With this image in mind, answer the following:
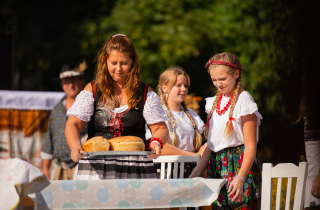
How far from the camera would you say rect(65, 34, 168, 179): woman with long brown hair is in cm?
228

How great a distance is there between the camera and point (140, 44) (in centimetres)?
801

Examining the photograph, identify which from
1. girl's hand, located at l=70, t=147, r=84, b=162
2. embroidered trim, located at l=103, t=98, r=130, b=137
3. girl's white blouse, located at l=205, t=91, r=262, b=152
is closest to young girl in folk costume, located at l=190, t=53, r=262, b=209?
girl's white blouse, located at l=205, t=91, r=262, b=152

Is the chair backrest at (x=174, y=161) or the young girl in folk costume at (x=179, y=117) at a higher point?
the young girl in folk costume at (x=179, y=117)

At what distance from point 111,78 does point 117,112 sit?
249mm

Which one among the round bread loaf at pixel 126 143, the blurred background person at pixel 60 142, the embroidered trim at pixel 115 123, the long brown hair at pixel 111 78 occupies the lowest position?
the blurred background person at pixel 60 142

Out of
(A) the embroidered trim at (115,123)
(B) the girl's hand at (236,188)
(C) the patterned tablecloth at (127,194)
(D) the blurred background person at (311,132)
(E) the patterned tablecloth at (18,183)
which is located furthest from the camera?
(D) the blurred background person at (311,132)

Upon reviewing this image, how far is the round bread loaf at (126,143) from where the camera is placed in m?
2.15

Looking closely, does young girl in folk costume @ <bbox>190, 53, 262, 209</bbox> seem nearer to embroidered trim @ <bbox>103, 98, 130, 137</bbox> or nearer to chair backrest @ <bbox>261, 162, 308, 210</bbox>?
chair backrest @ <bbox>261, 162, 308, 210</bbox>

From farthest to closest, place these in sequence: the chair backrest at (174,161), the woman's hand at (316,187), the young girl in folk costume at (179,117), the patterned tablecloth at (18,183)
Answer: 1. the young girl in folk costume at (179,117)
2. the chair backrest at (174,161)
3. the woman's hand at (316,187)
4. the patterned tablecloth at (18,183)

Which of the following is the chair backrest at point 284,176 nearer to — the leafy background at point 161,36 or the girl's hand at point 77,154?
the girl's hand at point 77,154

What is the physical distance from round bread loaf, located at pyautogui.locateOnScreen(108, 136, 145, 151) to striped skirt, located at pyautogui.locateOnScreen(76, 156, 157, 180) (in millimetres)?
129

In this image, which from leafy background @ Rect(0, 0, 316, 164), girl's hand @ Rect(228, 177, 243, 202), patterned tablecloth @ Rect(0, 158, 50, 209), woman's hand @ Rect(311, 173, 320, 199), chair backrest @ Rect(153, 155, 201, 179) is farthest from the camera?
leafy background @ Rect(0, 0, 316, 164)

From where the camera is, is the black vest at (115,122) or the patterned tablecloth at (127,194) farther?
the black vest at (115,122)

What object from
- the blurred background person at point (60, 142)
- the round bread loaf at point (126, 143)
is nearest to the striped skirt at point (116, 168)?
the round bread loaf at point (126, 143)
